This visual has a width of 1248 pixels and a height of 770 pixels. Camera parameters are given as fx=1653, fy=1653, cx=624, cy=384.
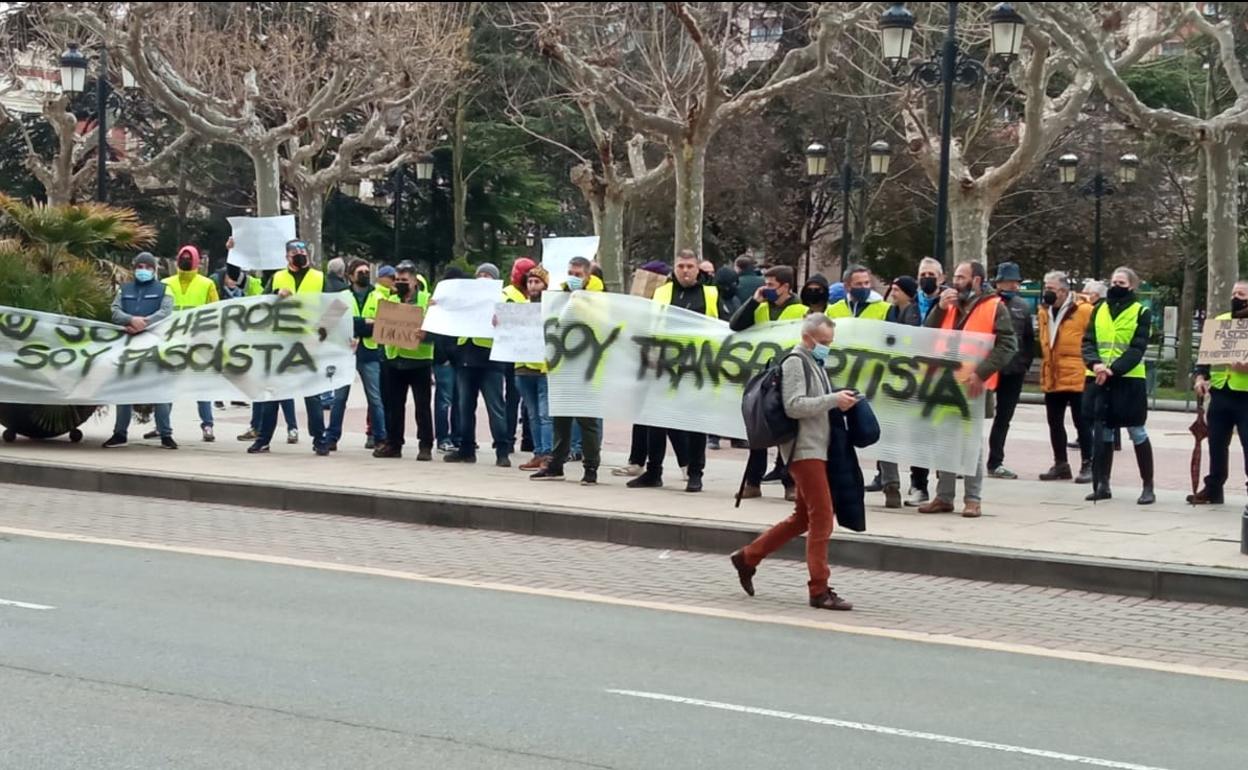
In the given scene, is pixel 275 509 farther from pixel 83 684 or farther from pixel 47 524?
pixel 83 684

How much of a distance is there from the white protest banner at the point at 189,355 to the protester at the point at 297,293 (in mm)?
191

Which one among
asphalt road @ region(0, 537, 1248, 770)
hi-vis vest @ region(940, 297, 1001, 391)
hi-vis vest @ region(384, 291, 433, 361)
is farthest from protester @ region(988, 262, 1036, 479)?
asphalt road @ region(0, 537, 1248, 770)

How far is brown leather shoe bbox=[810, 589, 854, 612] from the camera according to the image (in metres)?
9.50

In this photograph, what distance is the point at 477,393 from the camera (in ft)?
50.9

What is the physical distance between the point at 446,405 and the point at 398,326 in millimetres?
1236

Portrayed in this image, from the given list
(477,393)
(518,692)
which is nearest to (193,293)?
(477,393)

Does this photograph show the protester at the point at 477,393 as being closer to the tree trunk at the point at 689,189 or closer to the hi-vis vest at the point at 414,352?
the hi-vis vest at the point at 414,352

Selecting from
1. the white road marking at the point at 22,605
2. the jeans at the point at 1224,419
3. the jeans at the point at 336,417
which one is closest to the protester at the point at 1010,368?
the jeans at the point at 1224,419

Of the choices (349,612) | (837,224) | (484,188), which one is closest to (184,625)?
(349,612)

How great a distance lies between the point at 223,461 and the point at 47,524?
312 centimetres

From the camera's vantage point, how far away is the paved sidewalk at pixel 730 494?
11266 mm

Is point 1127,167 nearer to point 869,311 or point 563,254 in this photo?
point 563,254

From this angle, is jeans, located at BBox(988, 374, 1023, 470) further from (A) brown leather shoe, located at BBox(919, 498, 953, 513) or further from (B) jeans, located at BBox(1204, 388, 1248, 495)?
(A) brown leather shoe, located at BBox(919, 498, 953, 513)

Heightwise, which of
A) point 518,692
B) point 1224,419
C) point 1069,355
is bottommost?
point 518,692
